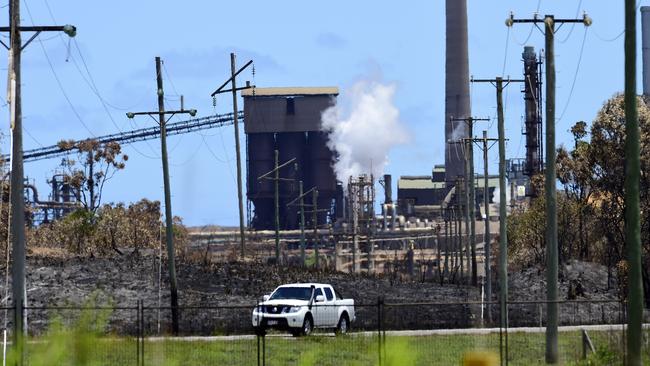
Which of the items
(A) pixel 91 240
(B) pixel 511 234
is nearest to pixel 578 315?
(A) pixel 91 240

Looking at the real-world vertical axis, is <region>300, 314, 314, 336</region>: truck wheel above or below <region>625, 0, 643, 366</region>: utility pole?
below

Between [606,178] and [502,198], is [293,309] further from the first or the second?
[606,178]

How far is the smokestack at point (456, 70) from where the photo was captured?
16362 centimetres

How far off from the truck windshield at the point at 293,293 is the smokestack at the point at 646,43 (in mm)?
93637

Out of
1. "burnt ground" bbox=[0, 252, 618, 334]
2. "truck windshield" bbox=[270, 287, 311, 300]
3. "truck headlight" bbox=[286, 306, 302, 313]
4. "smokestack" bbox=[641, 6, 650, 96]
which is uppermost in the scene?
"smokestack" bbox=[641, 6, 650, 96]

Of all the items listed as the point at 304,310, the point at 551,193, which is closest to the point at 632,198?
the point at 551,193

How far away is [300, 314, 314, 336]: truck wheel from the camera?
41844 mm

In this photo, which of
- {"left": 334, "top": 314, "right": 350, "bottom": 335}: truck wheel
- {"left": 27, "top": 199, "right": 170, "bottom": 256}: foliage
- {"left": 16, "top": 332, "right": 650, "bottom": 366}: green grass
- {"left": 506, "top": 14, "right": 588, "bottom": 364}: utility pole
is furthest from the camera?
{"left": 27, "top": 199, "right": 170, "bottom": 256}: foliage

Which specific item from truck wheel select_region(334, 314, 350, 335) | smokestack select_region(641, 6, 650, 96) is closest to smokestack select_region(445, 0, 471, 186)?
smokestack select_region(641, 6, 650, 96)

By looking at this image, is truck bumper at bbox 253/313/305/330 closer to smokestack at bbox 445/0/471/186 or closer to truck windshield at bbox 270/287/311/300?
truck windshield at bbox 270/287/311/300

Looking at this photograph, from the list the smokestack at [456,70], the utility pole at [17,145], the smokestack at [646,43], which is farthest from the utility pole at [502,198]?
the smokestack at [456,70]

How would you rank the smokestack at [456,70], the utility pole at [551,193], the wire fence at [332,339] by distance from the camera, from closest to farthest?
1. the wire fence at [332,339]
2. the utility pole at [551,193]
3. the smokestack at [456,70]

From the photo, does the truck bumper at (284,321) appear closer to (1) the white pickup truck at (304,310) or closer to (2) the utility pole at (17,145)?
(1) the white pickup truck at (304,310)

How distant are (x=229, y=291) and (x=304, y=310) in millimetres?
A: 19768
